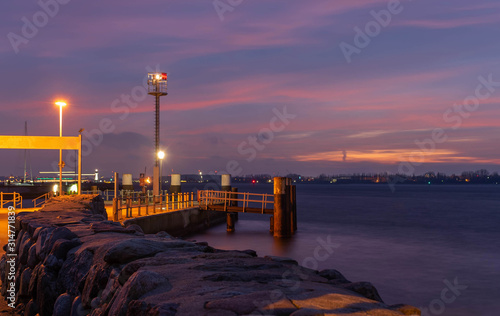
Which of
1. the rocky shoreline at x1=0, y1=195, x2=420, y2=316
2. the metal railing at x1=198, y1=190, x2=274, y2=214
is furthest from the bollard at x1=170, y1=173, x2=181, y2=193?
the rocky shoreline at x1=0, y1=195, x2=420, y2=316

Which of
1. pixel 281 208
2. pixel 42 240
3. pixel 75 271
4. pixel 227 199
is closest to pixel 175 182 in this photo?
pixel 227 199

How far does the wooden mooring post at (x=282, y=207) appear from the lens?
23.8m

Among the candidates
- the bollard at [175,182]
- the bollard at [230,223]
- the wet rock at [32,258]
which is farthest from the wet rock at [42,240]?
the bollard at [175,182]

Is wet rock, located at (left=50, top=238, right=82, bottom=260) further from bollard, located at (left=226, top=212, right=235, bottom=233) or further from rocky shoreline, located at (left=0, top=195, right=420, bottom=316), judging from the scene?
bollard, located at (left=226, top=212, right=235, bottom=233)

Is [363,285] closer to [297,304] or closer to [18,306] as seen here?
[297,304]

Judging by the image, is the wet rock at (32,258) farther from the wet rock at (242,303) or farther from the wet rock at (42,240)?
the wet rock at (242,303)

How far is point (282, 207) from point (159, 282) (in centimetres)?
1909

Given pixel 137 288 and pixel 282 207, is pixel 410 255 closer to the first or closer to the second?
pixel 282 207

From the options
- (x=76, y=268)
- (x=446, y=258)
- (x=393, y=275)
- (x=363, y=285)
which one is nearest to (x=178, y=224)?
(x=393, y=275)

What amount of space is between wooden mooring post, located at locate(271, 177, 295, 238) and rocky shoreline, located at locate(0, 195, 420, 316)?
14.5m

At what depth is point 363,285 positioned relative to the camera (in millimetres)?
6059

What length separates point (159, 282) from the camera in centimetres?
511

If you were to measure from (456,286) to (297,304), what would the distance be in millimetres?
13393

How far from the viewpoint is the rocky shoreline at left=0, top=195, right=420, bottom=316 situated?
434 cm
